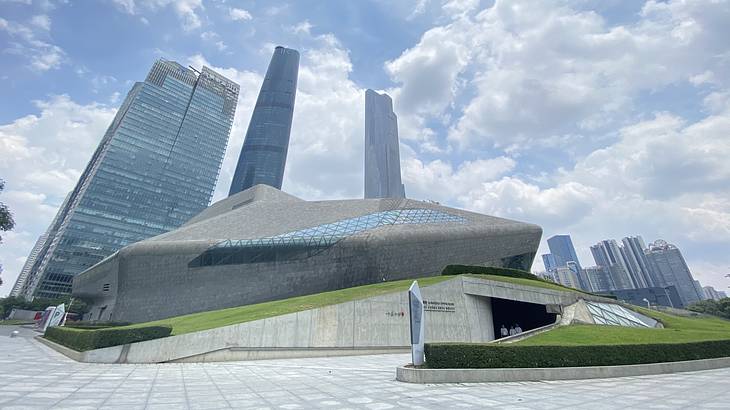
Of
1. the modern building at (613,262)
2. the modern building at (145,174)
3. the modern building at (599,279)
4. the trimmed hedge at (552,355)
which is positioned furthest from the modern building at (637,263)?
the modern building at (145,174)

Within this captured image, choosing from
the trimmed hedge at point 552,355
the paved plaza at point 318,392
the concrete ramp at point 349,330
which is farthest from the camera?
the concrete ramp at point 349,330

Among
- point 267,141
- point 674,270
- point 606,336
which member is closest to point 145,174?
point 267,141

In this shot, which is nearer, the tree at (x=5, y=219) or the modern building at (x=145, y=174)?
the tree at (x=5, y=219)

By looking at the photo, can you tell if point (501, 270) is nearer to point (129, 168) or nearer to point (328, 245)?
point (328, 245)

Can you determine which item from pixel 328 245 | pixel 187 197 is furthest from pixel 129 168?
pixel 328 245

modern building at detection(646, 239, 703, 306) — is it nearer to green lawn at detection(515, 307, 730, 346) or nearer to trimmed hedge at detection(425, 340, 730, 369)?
green lawn at detection(515, 307, 730, 346)

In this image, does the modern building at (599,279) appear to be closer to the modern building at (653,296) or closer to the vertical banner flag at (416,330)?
the modern building at (653,296)

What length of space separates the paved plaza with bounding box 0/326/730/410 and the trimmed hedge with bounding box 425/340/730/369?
0.74m

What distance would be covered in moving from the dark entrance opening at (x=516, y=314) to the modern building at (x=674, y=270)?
17179 centimetres

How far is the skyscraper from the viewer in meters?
179

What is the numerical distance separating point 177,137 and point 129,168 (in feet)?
72.7

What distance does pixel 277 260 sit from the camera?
34344 mm

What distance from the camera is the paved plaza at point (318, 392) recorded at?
23.0 feet

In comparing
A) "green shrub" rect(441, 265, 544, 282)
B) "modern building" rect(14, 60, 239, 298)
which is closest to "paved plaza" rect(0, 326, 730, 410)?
"green shrub" rect(441, 265, 544, 282)
